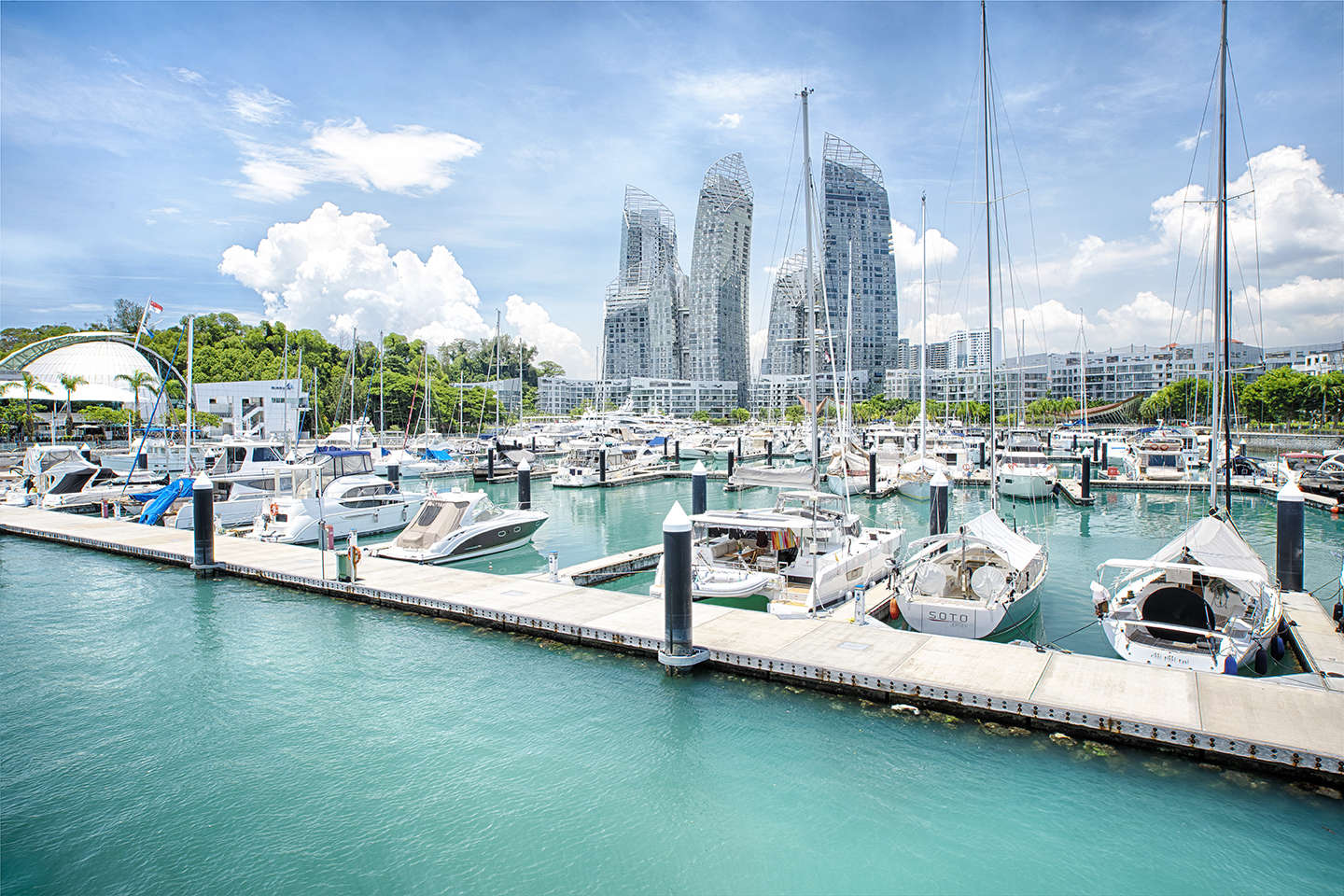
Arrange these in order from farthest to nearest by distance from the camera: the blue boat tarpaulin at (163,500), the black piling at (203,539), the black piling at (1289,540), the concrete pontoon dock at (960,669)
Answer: the blue boat tarpaulin at (163,500) < the black piling at (203,539) < the black piling at (1289,540) < the concrete pontoon dock at (960,669)

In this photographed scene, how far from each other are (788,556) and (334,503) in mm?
16808

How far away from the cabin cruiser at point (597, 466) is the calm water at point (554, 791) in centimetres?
3185

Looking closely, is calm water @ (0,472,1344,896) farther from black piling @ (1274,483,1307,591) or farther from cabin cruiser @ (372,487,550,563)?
black piling @ (1274,483,1307,591)

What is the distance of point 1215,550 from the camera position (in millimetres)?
13891

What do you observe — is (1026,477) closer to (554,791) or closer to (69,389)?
(554,791)

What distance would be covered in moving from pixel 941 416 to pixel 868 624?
118984 millimetres

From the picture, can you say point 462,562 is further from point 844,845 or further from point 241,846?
point 844,845

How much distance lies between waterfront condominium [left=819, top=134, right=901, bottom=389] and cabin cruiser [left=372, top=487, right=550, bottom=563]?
121 metres

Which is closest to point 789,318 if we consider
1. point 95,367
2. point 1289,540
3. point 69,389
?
point 95,367

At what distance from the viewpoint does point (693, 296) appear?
16525 cm

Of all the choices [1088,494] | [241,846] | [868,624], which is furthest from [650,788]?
[1088,494]

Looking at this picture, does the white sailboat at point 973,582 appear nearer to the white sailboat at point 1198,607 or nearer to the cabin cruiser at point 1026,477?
the white sailboat at point 1198,607

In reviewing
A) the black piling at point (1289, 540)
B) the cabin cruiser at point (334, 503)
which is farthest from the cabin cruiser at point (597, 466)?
the black piling at point (1289, 540)

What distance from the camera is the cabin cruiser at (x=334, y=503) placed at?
23562 millimetres
